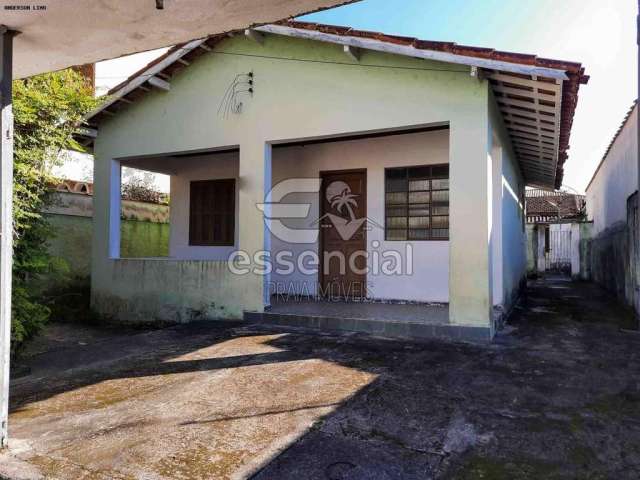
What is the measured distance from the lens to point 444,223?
8.21m

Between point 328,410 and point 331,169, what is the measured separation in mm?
6256

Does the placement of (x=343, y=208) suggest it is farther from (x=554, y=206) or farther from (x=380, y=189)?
(x=554, y=206)

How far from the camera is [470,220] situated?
604cm

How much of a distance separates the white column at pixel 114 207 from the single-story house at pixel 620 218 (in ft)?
31.6

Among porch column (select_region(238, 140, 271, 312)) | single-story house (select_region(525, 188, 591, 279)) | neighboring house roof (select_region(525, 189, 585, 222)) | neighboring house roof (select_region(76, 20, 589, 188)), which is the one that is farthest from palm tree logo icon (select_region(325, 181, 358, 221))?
neighboring house roof (select_region(525, 189, 585, 222))

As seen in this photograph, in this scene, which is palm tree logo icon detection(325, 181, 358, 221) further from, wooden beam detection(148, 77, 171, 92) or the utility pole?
the utility pole

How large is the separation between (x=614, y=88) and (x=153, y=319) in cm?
1330

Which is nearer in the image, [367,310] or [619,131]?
[367,310]

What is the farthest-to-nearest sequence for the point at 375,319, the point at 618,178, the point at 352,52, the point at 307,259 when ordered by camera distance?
the point at 618,178, the point at 307,259, the point at 375,319, the point at 352,52

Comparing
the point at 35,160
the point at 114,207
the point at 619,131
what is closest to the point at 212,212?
the point at 114,207

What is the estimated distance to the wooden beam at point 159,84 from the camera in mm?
7975

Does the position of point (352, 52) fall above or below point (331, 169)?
above

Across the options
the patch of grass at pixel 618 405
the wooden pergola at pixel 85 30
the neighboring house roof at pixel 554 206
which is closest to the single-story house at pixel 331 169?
the patch of grass at pixel 618 405

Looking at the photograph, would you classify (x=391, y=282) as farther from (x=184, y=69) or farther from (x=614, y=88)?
(x=614, y=88)
